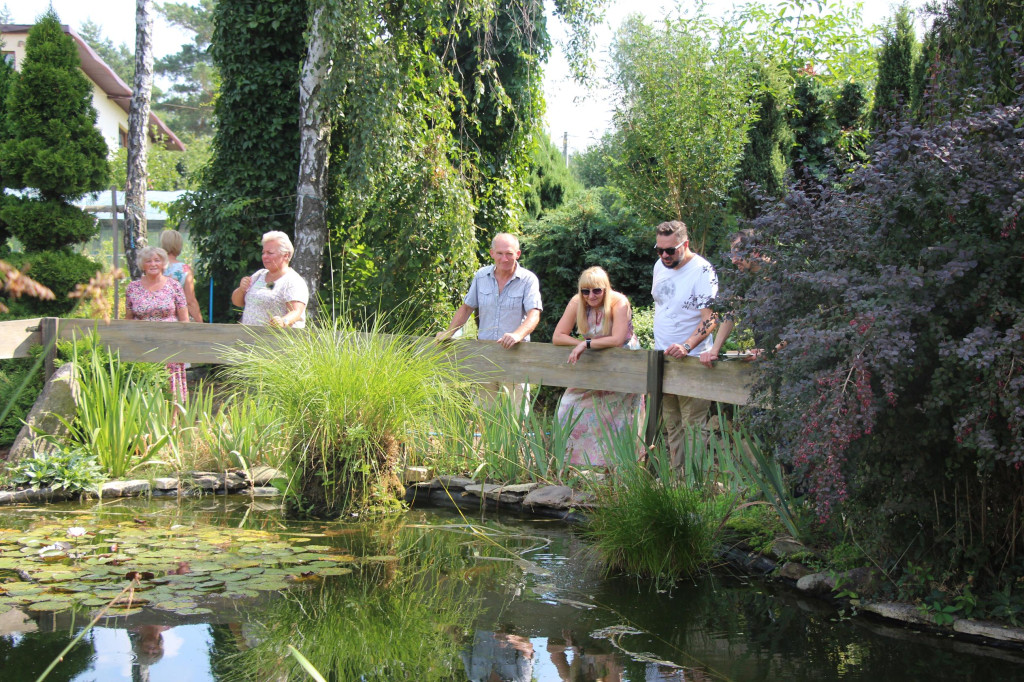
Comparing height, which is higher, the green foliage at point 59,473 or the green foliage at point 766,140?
the green foliage at point 766,140

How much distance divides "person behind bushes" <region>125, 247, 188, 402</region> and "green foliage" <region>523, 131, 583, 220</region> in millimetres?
8187

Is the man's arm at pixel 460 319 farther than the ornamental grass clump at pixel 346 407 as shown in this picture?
Yes

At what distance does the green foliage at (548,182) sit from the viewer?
46.8 ft

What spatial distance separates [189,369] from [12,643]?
789cm

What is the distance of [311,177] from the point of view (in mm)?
9336

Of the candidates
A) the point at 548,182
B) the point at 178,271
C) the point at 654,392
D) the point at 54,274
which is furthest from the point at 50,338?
the point at 548,182

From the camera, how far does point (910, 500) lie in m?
3.26

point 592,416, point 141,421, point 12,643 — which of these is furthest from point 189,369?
point 12,643

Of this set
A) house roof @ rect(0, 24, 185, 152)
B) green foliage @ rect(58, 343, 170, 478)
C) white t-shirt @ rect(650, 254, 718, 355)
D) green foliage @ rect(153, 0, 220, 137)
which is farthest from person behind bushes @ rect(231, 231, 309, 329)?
green foliage @ rect(153, 0, 220, 137)

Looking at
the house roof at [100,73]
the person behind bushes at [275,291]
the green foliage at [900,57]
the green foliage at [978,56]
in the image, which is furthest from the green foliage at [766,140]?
the house roof at [100,73]

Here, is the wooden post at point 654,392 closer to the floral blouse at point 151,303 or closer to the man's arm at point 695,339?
the man's arm at point 695,339

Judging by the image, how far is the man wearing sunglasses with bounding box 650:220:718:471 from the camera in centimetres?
511

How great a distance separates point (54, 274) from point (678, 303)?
27.5 feet

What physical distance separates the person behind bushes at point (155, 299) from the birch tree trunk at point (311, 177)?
285 cm
